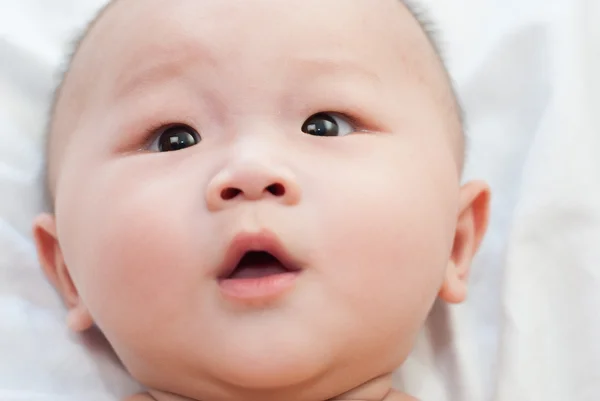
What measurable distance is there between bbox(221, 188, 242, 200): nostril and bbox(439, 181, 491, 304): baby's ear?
1.25 feet

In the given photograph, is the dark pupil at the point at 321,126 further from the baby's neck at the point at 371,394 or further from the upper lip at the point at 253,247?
the baby's neck at the point at 371,394

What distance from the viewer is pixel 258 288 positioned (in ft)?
2.64

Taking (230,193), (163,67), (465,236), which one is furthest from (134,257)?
(465,236)

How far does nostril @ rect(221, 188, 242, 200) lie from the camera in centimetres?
81

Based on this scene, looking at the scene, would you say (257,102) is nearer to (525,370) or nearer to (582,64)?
(525,370)

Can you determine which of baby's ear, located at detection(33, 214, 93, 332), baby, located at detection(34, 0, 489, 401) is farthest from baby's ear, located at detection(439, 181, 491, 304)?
baby's ear, located at detection(33, 214, 93, 332)

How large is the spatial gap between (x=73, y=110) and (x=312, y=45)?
351 mm

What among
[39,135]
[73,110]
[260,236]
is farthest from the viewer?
[39,135]

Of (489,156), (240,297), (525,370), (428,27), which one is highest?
(428,27)

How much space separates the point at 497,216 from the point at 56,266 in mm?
697

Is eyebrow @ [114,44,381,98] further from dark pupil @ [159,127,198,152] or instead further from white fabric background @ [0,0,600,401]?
white fabric background @ [0,0,600,401]

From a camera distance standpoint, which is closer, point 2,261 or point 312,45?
point 312,45

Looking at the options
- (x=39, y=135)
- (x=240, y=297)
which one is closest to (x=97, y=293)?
(x=240, y=297)

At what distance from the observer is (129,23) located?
1.00 meters
